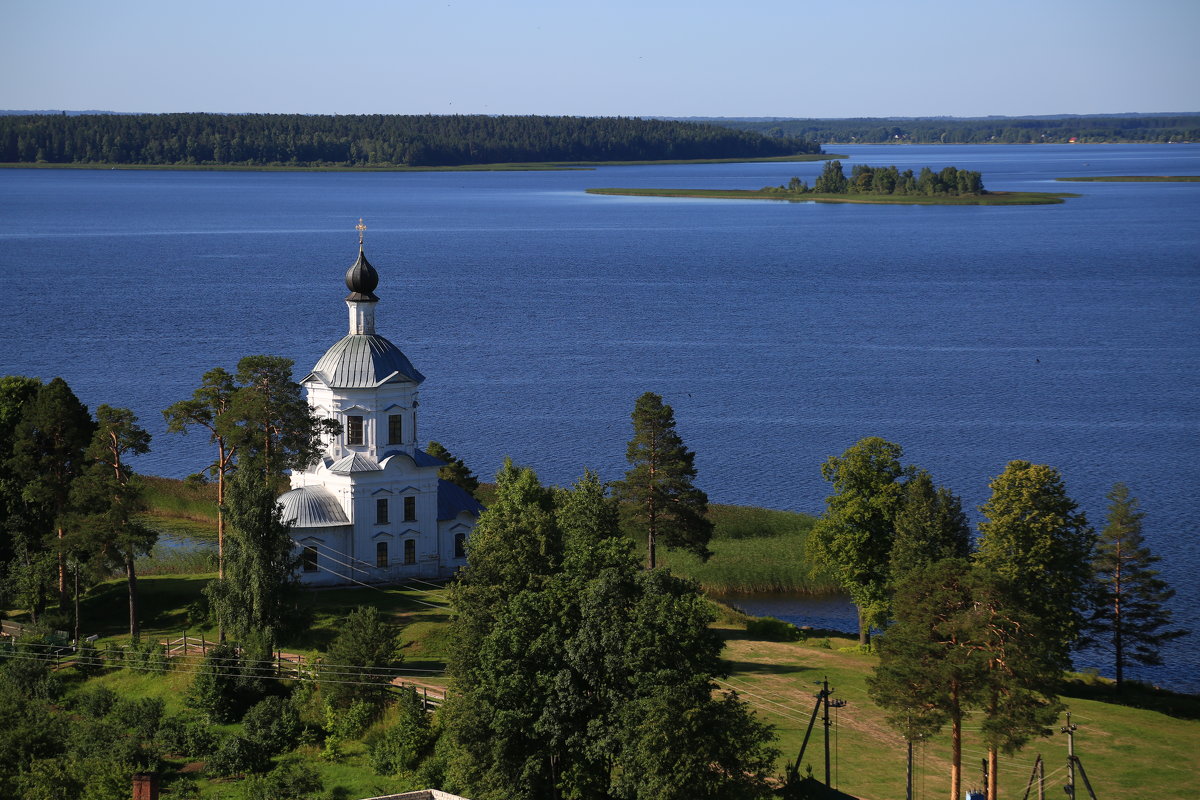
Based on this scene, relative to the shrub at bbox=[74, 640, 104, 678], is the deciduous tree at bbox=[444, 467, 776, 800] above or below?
above

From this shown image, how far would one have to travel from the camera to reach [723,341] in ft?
362

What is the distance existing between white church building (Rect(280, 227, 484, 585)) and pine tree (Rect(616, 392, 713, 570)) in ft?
19.9

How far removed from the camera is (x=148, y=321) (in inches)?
4567

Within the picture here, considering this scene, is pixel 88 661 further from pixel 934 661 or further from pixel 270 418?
pixel 934 661

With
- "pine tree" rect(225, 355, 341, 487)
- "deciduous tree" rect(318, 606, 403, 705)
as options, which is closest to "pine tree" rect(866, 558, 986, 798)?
"deciduous tree" rect(318, 606, 403, 705)

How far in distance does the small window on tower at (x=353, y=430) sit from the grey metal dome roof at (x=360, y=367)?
43.9 inches

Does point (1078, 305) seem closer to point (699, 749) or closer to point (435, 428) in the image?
point (435, 428)

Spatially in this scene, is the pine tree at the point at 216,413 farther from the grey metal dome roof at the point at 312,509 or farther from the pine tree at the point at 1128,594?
the pine tree at the point at 1128,594

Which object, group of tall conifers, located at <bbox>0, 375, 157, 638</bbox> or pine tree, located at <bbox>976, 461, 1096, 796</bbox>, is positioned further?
group of tall conifers, located at <bbox>0, 375, 157, 638</bbox>

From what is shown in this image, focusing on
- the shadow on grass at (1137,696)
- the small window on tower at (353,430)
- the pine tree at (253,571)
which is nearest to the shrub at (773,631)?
the shadow on grass at (1137,696)

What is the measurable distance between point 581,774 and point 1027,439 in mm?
50593

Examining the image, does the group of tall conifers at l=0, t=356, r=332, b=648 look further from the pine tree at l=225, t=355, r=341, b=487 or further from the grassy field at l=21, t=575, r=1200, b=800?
the grassy field at l=21, t=575, r=1200, b=800

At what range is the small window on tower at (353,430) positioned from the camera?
49.5 meters

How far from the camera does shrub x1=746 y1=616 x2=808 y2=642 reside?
154 feet
